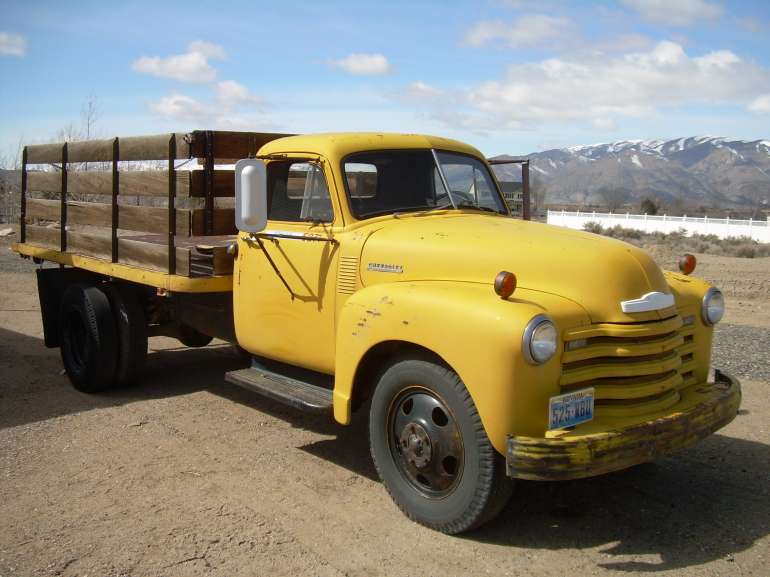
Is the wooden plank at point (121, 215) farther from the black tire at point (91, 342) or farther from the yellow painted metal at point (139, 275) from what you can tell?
the black tire at point (91, 342)

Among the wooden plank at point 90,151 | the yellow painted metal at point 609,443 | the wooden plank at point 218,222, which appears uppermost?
the wooden plank at point 90,151

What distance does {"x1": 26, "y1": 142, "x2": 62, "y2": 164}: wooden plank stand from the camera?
23.9 feet

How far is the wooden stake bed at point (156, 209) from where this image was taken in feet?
18.6

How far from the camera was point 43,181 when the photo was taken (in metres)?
7.57

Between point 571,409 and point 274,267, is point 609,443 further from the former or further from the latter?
point 274,267

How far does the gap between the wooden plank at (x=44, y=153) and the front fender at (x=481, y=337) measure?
4591mm

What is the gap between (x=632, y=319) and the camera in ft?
12.3

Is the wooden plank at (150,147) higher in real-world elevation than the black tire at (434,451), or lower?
higher

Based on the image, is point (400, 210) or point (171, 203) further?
point (171, 203)

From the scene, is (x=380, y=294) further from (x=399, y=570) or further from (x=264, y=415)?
(x=264, y=415)

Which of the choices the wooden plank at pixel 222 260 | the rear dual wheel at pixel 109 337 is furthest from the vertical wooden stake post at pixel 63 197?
the wooden plank at pixel 222 260

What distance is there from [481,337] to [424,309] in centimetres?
41

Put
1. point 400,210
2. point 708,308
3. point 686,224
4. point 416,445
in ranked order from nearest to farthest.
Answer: point 416,445 < point 708,308 < point 400,210 < point 686,224

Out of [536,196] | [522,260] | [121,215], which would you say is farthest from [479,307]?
[536,196]
